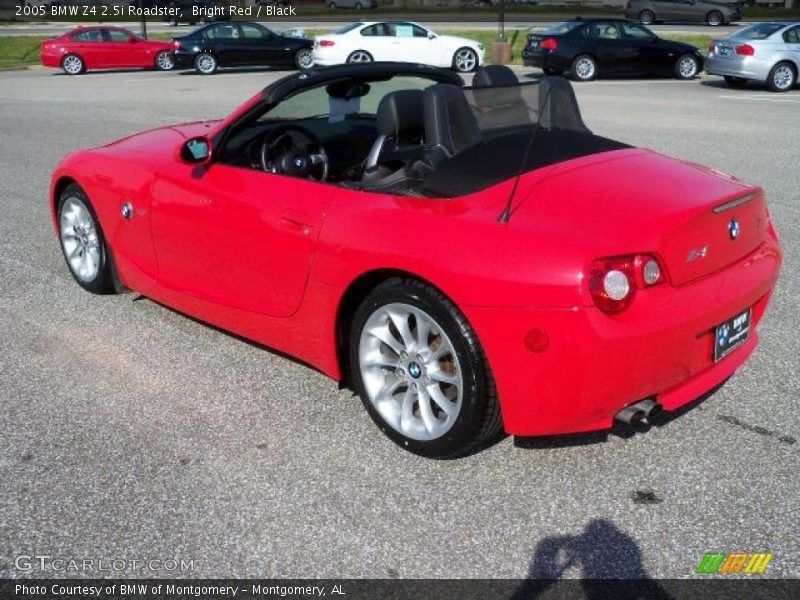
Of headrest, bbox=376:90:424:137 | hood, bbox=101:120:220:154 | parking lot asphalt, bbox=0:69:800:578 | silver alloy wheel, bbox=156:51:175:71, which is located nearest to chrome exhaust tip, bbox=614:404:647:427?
parking lot asphalt, bbox=0:69:800:578

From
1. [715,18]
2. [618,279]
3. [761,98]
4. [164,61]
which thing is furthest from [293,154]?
[715,18]

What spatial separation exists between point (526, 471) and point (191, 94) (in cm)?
1704

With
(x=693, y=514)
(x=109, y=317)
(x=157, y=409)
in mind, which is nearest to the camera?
(x=693, y=514)

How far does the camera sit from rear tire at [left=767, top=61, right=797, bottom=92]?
1839 cm

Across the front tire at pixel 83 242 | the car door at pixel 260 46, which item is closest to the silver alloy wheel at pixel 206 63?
the car door at pixel 260 46

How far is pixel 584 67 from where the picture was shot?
21.2 m

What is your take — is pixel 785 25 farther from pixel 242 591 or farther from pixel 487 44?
pixel 242 591

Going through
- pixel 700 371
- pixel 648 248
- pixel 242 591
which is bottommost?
pixel 242 591

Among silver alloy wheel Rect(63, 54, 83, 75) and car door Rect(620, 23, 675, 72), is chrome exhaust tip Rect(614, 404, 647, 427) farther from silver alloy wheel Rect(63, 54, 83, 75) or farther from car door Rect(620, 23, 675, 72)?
silver alloy wheel Rect(63, 54, 83, 75)

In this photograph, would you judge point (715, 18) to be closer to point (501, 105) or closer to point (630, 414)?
point (501, 105)

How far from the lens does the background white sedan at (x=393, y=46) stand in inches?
933

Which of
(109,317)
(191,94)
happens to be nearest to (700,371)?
(109,317)

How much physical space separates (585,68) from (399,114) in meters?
18.3

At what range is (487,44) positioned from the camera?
30.8 metres
